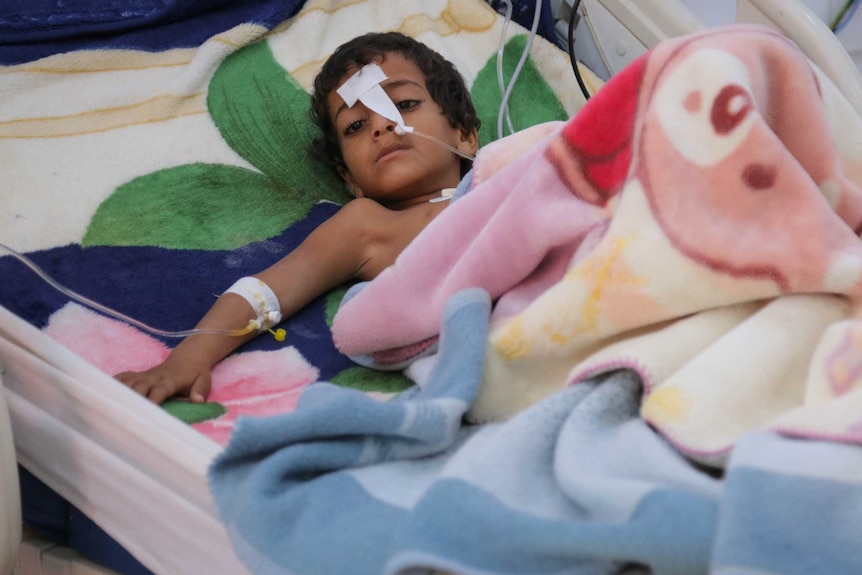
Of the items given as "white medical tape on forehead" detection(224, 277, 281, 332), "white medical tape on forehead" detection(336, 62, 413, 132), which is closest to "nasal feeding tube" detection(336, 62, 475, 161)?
"white medical tape on forehead" detection(336, 62, 413, 132)

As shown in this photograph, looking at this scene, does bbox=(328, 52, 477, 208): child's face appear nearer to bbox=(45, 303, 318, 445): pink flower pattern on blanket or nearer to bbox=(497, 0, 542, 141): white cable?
bbox=(497, 0, 542, 141): white cable

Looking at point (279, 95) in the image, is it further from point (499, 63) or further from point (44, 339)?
point (44, 339)

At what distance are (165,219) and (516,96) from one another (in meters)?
0.73

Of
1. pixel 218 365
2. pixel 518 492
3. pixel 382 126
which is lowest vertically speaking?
pixel 218 365

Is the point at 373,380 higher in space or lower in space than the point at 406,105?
lower

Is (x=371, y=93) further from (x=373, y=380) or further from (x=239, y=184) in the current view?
(x=373, y=380)

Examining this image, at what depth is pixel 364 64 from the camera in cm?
152

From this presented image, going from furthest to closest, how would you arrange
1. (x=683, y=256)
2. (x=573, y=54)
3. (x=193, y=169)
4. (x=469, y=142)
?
1. (x=573, y=54)
2. (x=469, y=142)
3. (x=193, y=169)
4. (x=683, y=256)

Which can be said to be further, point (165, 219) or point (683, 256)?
point (165, 219)

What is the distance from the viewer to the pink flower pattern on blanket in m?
1.03

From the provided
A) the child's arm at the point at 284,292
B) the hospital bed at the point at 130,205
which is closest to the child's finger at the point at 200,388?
the child's arm at the point at 284,292

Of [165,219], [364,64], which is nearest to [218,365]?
[165,219]

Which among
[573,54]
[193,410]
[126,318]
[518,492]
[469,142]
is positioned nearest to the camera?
[518,492]

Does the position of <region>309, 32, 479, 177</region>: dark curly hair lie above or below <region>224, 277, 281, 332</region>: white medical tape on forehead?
above
